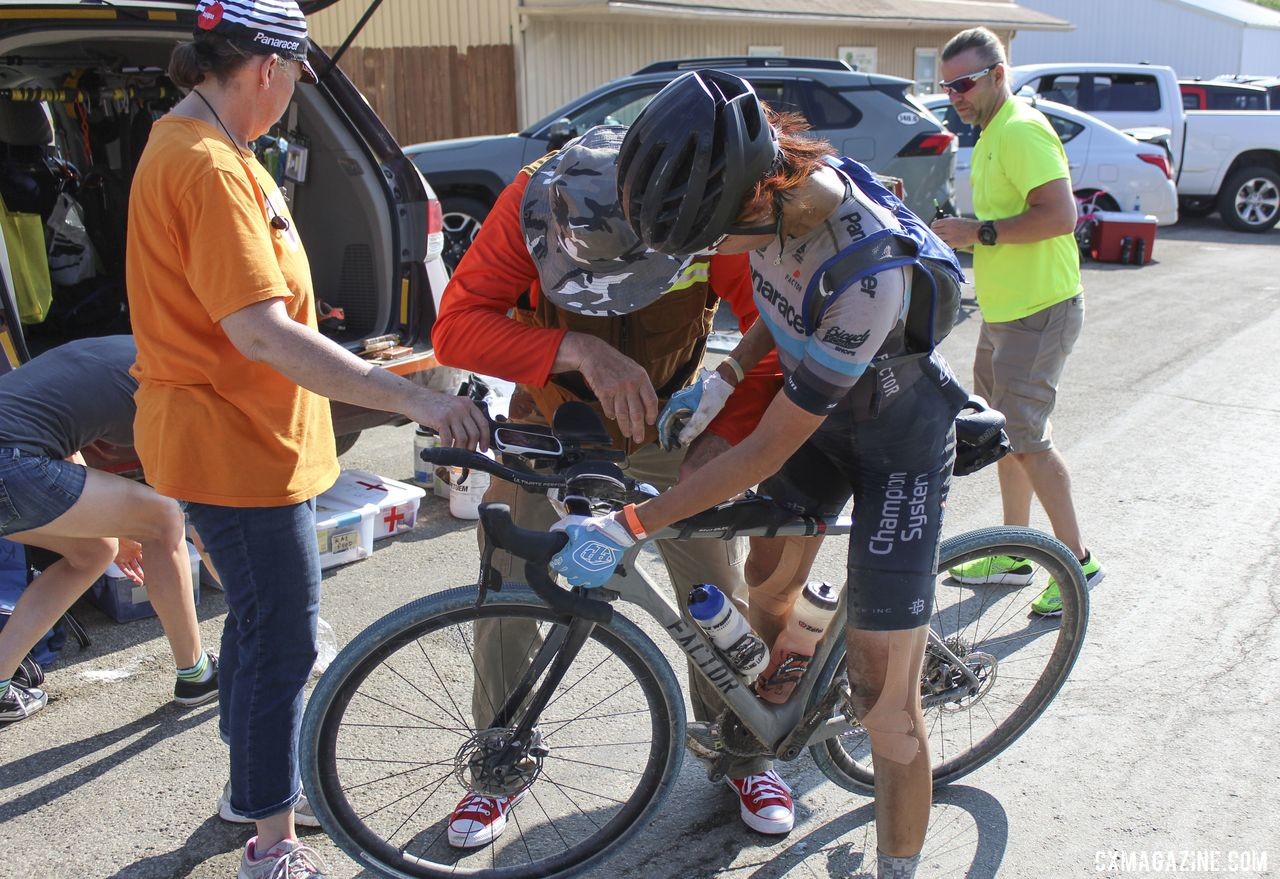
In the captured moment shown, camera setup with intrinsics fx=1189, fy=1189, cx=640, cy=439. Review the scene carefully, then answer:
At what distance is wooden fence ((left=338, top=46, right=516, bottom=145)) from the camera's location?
45.3 ft

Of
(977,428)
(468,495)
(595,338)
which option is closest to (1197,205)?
(468,495)

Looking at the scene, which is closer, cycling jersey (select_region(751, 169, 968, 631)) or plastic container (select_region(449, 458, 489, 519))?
cycling jersey (select_region(751, 169, 968, 631))

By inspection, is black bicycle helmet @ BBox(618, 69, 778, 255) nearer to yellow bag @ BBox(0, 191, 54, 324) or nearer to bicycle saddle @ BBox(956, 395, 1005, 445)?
bicycle saddle @ BBox(956, 395, 1005, 445)

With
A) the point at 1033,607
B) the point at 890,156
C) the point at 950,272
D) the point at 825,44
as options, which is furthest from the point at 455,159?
the point at 825,44

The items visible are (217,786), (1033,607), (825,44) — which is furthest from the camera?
(825,44)

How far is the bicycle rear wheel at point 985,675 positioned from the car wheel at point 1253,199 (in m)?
14.4

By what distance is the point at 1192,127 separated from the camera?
15.9 m

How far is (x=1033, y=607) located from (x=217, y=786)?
8.10ft

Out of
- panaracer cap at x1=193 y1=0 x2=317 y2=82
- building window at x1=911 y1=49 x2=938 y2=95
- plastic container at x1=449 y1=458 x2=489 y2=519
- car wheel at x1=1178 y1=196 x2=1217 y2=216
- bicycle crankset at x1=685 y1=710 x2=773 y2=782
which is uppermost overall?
building window at x1=911 y1=49 x2=938 y2=95

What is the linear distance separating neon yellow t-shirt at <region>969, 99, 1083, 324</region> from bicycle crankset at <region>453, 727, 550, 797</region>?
104 inches

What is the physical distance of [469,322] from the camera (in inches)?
109

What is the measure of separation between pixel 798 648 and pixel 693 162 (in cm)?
134

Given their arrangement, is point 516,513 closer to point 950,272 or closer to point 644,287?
point 644,287

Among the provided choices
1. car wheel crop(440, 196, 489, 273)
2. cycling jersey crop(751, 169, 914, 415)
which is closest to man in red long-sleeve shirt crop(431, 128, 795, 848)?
cycling jersey crop(751, 169, 914, 415)
